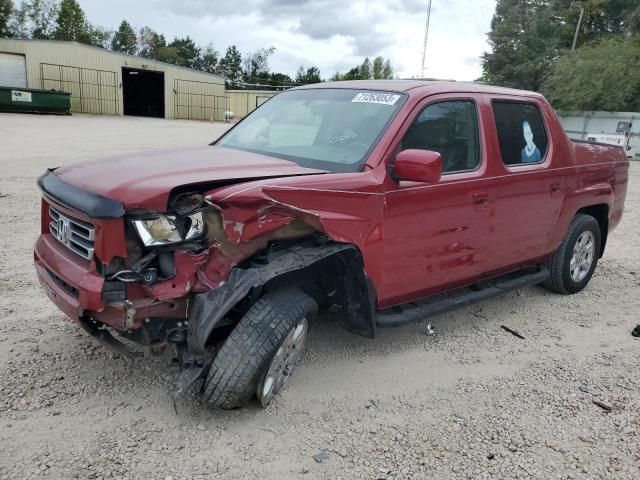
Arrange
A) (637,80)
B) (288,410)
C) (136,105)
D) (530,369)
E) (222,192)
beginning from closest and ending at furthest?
(222,192) < (288,410) < (530,369) < (637,80) < (136,105)

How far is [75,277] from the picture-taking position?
2906mm

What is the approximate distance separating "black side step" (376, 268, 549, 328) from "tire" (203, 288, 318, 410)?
0.84 meters

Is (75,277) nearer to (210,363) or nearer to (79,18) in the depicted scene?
(210,363)

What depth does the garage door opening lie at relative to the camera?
145 feet

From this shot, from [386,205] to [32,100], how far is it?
3395 centimetres

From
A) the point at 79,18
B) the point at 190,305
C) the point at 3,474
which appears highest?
the point at 79,18

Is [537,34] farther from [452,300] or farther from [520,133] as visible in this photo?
[452,300]

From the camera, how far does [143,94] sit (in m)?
45.5

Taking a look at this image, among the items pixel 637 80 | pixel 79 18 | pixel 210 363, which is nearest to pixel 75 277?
pixel 210 363

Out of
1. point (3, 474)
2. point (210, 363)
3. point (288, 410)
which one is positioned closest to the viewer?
point (3, 474)

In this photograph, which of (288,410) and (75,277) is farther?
(288,410)

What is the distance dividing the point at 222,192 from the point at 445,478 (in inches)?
71.9

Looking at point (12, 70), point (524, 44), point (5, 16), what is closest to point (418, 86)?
point (12, 70)

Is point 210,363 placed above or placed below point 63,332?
above
